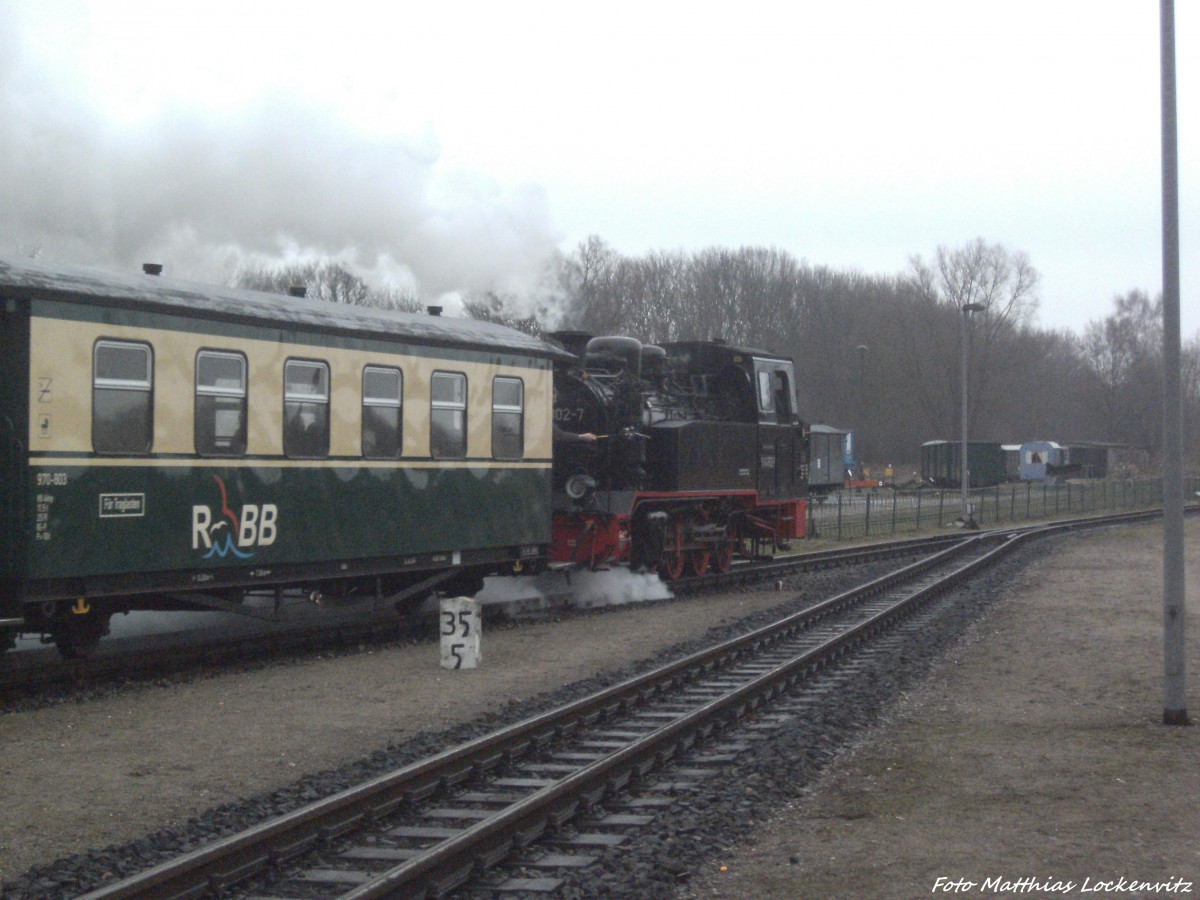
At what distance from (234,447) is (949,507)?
3775 cm

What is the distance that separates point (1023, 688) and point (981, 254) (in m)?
74.8

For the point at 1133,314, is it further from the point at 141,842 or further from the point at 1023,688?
the point at 141,842

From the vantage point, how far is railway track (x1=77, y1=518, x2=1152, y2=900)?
19.1 ft

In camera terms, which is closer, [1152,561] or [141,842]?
[141,842]

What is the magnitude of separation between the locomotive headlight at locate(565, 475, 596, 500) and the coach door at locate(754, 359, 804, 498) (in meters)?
4.40

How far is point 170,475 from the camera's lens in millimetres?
10805

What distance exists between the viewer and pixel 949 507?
45719 mm

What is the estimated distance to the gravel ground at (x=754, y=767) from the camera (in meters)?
6.22

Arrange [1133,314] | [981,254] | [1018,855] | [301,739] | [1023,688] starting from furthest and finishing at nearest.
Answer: [1133,314], [981,254], [1023,688], [301,739], [1018,855]

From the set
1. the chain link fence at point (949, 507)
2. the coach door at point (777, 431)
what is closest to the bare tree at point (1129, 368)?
the chain link fence at point (949, 507)

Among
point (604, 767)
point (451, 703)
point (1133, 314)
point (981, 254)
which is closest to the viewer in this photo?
point (604, 767)

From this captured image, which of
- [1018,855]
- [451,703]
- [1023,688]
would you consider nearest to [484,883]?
[1018,855]

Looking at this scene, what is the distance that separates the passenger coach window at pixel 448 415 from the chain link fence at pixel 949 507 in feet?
62.6

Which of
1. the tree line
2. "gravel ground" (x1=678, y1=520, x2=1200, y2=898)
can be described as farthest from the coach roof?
the tree line
